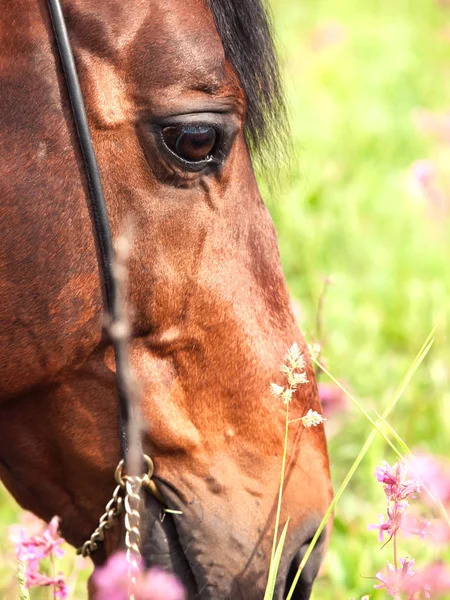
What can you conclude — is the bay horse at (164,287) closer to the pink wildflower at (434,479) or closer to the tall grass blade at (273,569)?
the tall grass blade at (273,569)

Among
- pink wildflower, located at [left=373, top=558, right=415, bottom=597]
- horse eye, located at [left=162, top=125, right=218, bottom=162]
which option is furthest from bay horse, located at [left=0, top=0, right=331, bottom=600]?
pink wildflower, located at [left=373, top=558, right=415, bottom=597]

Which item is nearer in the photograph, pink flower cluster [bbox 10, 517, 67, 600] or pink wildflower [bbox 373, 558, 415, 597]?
pink wildflower [bbox 373, 558, 415, 597]

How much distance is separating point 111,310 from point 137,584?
1.74 ft

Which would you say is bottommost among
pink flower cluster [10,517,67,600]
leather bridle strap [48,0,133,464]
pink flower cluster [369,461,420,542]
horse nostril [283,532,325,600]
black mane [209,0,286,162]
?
pink flower cluster [10,517,67,600]

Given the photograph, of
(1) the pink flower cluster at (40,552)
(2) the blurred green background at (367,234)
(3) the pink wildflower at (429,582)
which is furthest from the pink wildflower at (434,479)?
(1) the pink flower cluster at (40,552)

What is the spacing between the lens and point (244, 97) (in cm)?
186

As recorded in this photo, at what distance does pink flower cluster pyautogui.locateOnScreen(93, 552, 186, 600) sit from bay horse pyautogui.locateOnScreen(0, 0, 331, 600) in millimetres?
43

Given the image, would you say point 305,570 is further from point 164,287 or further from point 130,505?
point 164,287

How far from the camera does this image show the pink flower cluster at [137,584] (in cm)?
169

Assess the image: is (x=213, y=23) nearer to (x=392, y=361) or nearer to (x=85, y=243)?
(x=85, y=243)

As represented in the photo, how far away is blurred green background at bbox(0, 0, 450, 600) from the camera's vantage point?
9.73 feet

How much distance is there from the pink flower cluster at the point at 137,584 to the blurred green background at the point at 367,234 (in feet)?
2.12

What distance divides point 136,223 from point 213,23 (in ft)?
1.40

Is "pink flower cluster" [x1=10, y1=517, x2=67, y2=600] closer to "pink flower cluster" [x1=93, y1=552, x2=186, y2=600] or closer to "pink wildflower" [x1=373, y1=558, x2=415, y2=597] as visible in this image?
"pink flower cluster" [x1=93, y1=552, x2=186, y2=600]
